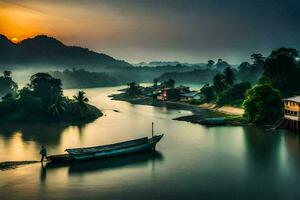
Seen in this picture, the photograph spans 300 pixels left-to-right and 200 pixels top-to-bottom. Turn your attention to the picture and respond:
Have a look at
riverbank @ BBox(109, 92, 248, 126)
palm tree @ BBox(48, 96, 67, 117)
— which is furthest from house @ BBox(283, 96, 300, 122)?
palm tree @ BBox(48, 96, 67, 117)

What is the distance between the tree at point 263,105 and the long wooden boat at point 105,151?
31.3 metres

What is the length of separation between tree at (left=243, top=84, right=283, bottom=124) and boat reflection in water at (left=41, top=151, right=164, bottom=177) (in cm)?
3364

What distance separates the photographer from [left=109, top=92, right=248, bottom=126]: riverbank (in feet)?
300

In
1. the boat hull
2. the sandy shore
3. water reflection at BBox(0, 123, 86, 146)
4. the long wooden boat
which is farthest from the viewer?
the sandy shore

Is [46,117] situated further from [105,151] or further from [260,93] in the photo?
[260,93]

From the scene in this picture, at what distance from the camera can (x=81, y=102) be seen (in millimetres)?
100125

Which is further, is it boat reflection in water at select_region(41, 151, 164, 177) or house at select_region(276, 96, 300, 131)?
house at select_region(276, 96, 300, 131)

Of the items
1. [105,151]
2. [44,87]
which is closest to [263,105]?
[105,151]

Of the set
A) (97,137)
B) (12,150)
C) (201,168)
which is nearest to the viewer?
(201,168)

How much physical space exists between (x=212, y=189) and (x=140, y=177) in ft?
30.3

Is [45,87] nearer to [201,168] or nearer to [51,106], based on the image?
[51,106]

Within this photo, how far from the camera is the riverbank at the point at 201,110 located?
91.4 metres

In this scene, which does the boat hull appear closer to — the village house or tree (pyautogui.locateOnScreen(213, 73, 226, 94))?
tree (pyautogui.locateOnScreen(213, 73, 226, 94))

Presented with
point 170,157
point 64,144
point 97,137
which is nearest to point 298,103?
point 170,157
